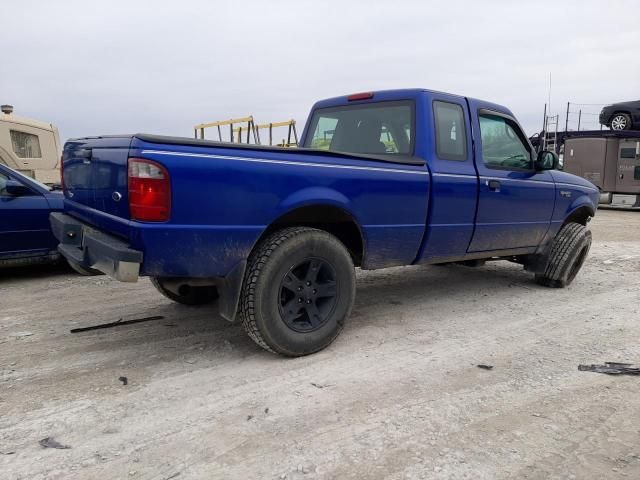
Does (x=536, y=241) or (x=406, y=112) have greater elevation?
(x=406, y=112)

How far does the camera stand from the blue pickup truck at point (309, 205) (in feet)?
9.12

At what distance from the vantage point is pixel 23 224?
539 cm

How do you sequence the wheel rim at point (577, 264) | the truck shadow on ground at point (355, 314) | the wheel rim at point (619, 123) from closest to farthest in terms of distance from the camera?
the truck shadow on ground at point (355, 314) → the wheel rim at point (577, 264) → the wheel rim at point (619, 123)

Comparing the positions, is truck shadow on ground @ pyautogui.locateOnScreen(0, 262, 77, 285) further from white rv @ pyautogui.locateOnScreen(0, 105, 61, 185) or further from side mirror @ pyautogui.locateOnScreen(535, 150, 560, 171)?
side mirror @ pyautogui.locateOnScreen(535, 150, 560, 171)

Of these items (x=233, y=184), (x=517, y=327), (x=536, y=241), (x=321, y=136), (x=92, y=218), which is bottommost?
(x=517, y=327)

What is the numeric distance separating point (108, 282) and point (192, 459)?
379 cm

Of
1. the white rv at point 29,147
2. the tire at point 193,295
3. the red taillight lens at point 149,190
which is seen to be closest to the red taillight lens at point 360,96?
the tire at point 193,295

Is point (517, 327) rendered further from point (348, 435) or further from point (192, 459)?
point (192, 459)

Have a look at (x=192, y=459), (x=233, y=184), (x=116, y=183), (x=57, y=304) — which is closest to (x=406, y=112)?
(x=233, y=184)

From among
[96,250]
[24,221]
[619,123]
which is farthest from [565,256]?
[619,123]

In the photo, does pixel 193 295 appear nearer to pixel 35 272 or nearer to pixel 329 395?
pixel 329 395

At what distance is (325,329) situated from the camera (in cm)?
Answer: 345

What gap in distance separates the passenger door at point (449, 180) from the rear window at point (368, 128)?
21cm

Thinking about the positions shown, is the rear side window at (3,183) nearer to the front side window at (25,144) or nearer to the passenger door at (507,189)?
the passenger door at (507,189)
